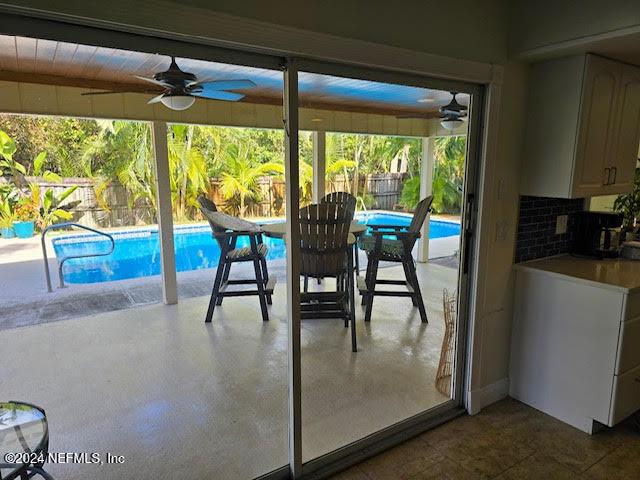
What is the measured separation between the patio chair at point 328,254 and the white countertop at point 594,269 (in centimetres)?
122

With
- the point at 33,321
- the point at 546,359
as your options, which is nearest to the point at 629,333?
the point at 546,359

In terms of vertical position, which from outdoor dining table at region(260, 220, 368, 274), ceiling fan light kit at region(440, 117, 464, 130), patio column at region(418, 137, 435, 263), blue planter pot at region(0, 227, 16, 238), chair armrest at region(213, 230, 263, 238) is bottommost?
blue planter pot at region(0, 227, 16, 238)

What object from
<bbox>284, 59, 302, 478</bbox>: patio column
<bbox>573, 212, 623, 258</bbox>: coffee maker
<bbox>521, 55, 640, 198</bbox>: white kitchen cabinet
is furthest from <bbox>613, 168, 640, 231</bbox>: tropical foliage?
<bbox>284, 59, 302, 478</bbox>: patio column

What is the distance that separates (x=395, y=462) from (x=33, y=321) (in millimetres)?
3525

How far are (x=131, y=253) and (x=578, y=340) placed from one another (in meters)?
4.64

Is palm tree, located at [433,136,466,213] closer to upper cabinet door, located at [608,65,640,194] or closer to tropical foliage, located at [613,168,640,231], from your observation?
upper cabinet door, located at [608,65,640,194]

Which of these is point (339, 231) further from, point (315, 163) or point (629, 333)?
point (629, 333)

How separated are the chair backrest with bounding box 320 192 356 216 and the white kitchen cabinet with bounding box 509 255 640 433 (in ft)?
3.66

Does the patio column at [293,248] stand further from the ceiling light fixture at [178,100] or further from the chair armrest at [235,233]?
the chair armrest at [235,233]

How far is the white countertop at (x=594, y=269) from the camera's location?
2.17 metres

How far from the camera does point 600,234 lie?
2.68 m

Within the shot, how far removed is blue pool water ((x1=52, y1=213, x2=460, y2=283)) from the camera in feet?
15.1

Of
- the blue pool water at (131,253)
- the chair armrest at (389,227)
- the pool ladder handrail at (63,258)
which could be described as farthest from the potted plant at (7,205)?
the chair armrest at (389,227)

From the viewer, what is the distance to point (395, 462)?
2.05 metres
